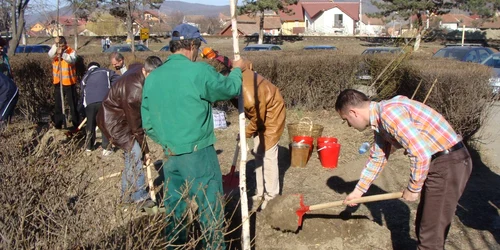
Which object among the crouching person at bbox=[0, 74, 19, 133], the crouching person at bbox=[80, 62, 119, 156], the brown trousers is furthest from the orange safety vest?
the brown trousers

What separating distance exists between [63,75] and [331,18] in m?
57.9

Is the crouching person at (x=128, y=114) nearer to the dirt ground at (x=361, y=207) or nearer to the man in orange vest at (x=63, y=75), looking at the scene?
the dirt ground at (x=361, y=207)

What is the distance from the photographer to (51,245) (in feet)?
7.75

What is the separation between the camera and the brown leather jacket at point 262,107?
452 cm

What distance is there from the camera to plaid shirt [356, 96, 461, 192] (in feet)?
9.75

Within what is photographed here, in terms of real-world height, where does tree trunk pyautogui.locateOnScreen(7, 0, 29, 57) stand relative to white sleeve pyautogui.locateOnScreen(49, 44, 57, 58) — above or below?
above

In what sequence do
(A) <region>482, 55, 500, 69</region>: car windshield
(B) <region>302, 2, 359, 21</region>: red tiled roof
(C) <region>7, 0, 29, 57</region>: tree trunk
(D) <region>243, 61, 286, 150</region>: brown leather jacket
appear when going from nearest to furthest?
(D) <region>243, 61, 286, 150</region>: brown leather jacket
(A) <region>482, 55, 500, 69</region>: car windshield
(C) <region>7, 0, 29, 57</region>: tree trunk
(B) <region>302, 2, 359, 21</region>: red tiled roof

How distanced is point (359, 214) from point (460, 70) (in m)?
3.25

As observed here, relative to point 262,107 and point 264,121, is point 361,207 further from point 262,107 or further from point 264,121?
point 262,107

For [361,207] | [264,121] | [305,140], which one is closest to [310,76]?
[305,140]

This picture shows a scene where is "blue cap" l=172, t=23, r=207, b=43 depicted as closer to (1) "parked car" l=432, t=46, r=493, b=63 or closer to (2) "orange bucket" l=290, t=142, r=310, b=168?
(2) "orange bucket" l=290, t=142, r=310, b=168

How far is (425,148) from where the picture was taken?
2.97m

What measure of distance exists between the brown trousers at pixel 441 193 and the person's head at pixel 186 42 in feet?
5.63

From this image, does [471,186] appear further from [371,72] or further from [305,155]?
[371,72]
